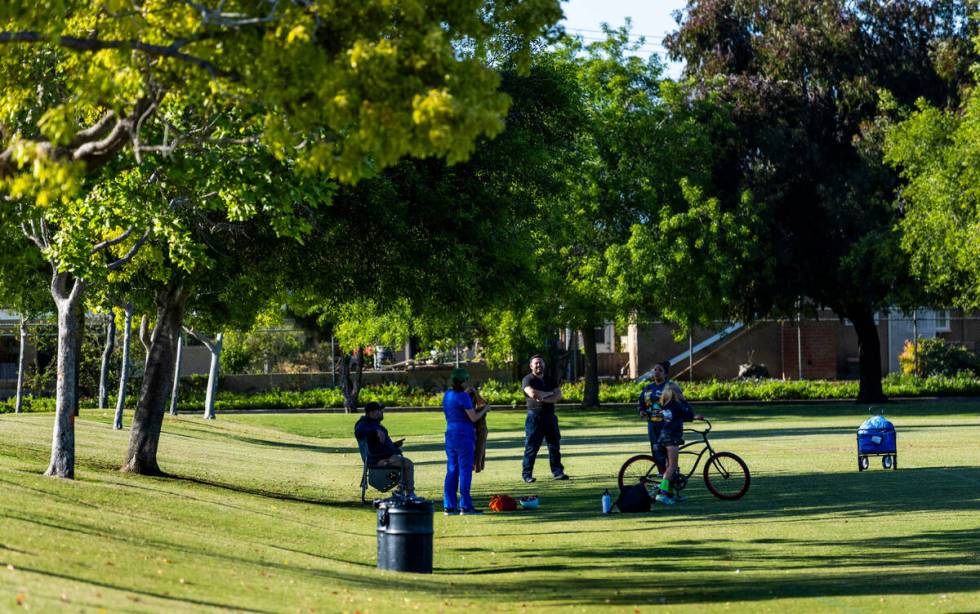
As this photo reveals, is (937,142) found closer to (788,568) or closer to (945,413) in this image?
(945,413)

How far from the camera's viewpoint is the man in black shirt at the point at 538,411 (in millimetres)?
19922

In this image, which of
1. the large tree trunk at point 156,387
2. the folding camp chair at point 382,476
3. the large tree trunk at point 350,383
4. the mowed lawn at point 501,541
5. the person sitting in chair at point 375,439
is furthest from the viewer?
the large tree trunk at point 350,383

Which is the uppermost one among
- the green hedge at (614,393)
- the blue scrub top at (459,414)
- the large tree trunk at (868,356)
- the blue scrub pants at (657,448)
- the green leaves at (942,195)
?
the green leaves at (942,195)

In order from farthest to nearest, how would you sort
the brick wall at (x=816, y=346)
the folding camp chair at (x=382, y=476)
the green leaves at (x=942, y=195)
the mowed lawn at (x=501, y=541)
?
the brick wall at (x=816, y=346) < the green leaves at (x=942, y=195) < the folding camp chair at (x=382, y=476) < the mowed lawn at (x=501, y=541)

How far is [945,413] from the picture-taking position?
38.6 m

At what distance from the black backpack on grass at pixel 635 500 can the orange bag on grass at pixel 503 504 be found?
1390mm

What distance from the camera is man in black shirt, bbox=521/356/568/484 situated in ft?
65.4

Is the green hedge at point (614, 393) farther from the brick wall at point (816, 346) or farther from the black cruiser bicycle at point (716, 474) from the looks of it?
the black cruiser bicycle at point (716, 474)

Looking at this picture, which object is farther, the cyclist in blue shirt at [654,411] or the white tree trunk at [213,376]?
the white tree trunk at [213,376]

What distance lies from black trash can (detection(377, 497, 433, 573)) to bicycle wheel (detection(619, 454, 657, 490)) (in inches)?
221

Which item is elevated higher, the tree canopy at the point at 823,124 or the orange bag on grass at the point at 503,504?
the tree canopy at the point at 823,124

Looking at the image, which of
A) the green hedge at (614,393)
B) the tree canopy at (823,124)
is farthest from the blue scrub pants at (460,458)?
the green hedge at (614,393)

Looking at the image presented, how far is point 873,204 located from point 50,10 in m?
35.7

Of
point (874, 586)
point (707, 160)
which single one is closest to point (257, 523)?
point (874, 586)
